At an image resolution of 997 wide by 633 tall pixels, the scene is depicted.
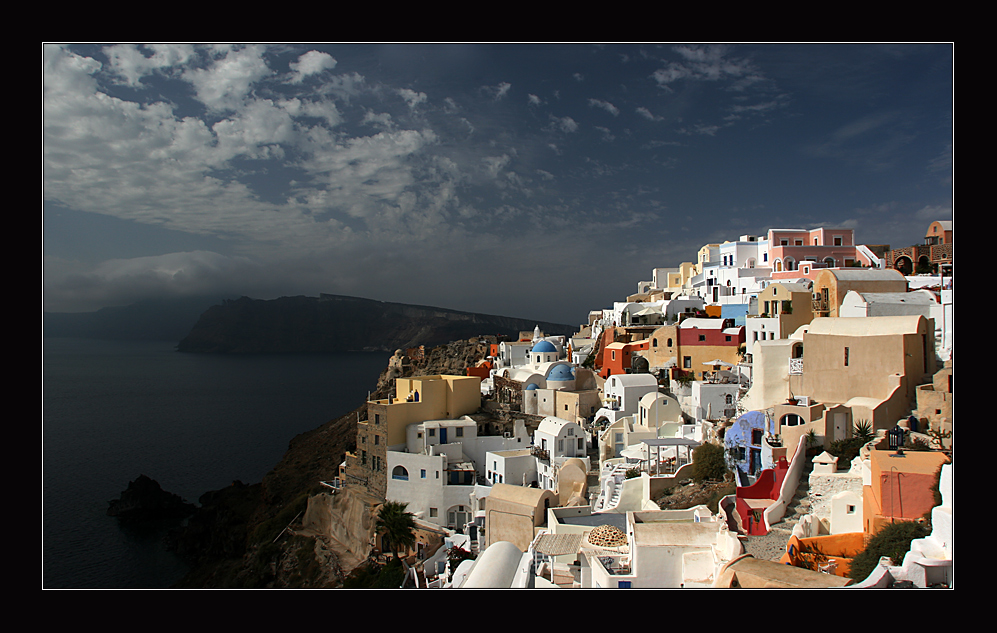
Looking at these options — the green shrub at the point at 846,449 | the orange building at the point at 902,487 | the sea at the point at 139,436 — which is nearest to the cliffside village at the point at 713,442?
the orange building at the point at 902,487

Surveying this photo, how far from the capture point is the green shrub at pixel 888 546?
7098 millimetres

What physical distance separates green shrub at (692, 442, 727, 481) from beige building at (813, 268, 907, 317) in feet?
19.6

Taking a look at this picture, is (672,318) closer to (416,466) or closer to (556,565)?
(416,466)

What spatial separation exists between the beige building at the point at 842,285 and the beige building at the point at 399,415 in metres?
10.7

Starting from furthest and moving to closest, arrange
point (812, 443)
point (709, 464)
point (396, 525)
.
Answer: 1. point (396, 525)
2. point (709, 464)
3. point (812, 443)

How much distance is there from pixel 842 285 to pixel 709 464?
7.24 meters

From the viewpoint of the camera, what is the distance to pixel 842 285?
54.8 feet

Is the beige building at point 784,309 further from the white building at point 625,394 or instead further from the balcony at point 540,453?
the balcony at point 540,453

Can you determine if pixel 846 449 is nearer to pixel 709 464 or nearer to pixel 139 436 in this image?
pixel 709 464

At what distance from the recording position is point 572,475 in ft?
51.9

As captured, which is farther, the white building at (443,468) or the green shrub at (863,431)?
the white building at (443,468)

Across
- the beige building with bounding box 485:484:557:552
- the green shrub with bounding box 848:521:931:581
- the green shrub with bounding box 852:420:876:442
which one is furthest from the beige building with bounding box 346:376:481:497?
the green shrub with bounding box 848:521:931:581

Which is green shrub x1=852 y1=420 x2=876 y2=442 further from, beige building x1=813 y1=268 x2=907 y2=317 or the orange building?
beige building x1=813 y1=268 x2=907 y2=317

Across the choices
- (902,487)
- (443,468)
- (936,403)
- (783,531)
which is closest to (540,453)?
(443,468)
